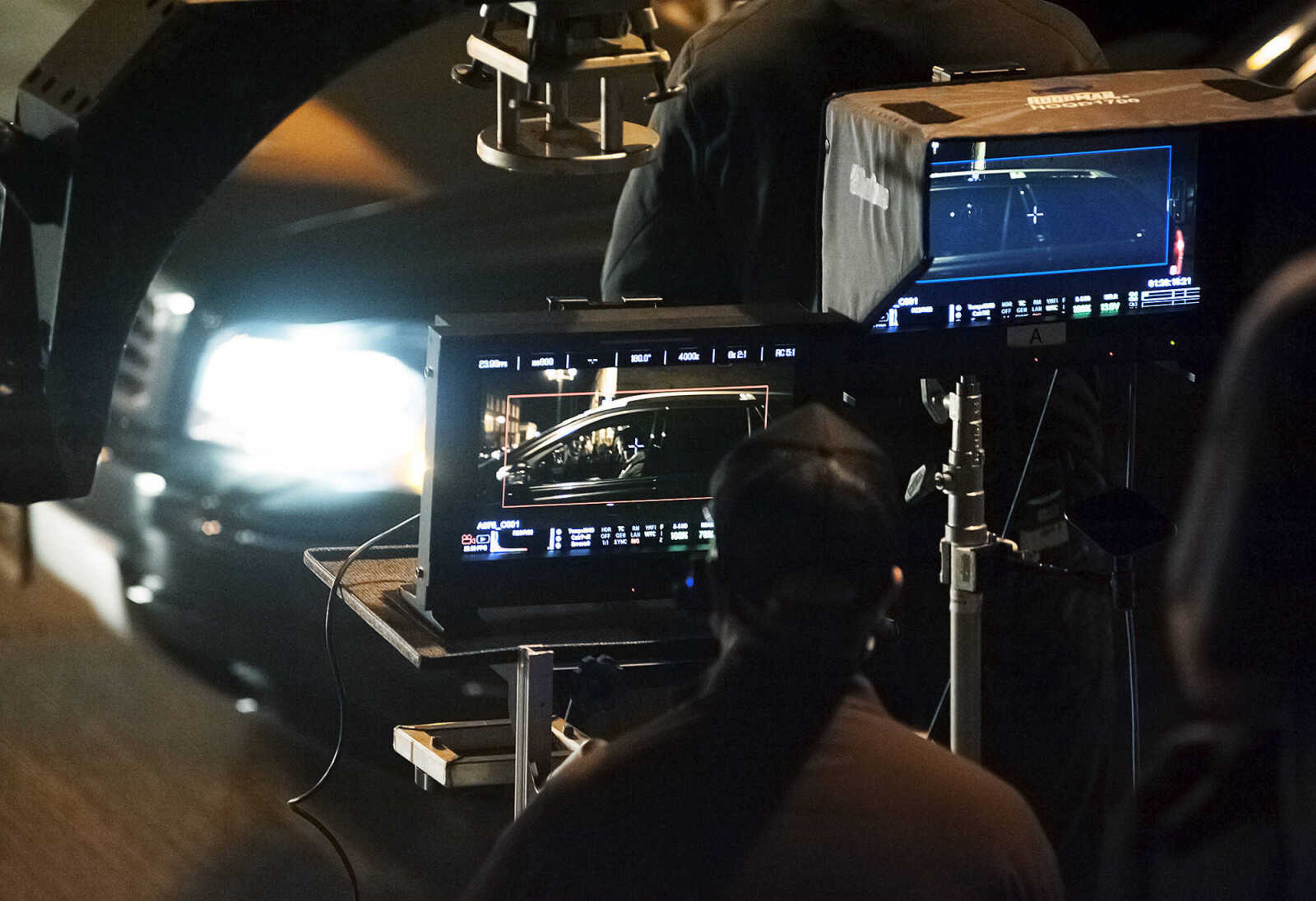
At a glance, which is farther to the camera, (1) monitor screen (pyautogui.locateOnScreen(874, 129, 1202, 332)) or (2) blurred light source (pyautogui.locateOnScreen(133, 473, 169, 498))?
(2) blurred light source (pyautogui.locateOnScreen(133, 473, 169, 498))

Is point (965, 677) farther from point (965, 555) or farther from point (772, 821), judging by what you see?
point (772, 821)

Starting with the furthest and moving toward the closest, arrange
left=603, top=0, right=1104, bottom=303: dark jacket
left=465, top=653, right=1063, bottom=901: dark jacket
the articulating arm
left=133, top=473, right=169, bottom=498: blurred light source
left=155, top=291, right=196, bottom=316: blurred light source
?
1. left=133, top=473, right=169, bottom=498: blurred light source
2. left=155, top=291, right=196, bottom=316: blurred light source
3. left=603, top=0, right=1104, bottom=303: dark jacket
4. the articulating arm
5. left=465, top=653, right=1063, bottom=901: dark jacket

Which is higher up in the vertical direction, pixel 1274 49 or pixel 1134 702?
pixel 1274 49

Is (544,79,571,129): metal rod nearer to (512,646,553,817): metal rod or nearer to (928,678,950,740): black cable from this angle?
(512,646,553,817): metal rod

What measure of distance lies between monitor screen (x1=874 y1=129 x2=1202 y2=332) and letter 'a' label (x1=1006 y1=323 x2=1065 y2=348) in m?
0.01

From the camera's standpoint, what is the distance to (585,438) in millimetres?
2471

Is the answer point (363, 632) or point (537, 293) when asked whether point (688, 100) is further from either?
point (363, 632)

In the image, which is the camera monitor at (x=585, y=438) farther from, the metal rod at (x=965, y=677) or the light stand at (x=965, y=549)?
the metal rod at (x=965, y=677)

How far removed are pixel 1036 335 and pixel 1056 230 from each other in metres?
0.15

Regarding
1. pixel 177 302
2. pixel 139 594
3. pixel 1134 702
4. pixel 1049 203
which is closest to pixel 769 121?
pixel 1049 203

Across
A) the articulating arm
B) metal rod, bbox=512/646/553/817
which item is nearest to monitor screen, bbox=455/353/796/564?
metal rod, bbox=512/646/553/817

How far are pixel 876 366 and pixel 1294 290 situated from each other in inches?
55.8

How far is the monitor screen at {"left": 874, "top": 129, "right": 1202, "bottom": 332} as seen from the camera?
2.64 meters

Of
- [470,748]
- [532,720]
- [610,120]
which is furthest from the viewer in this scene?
[470,748]
